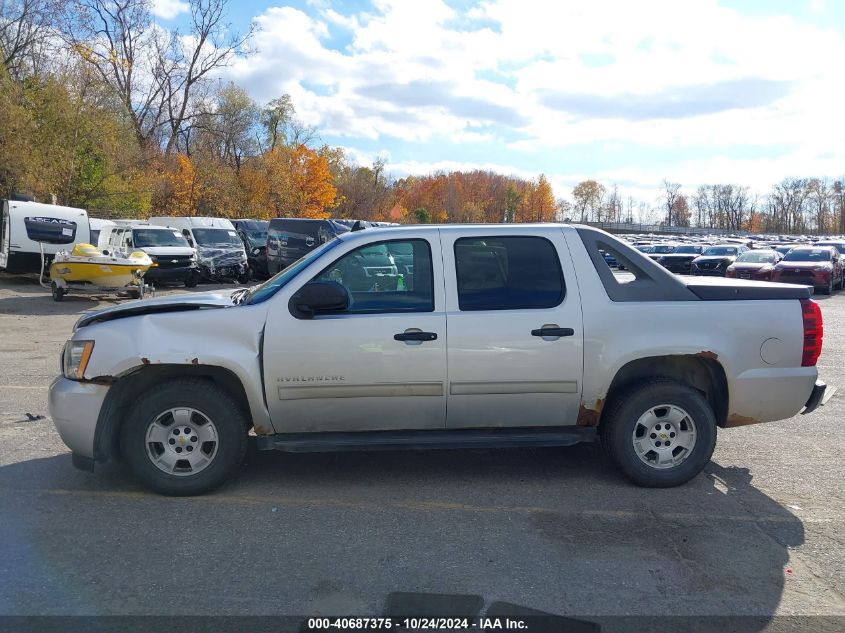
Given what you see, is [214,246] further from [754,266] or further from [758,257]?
[758,257]

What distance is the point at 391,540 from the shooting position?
168 inches

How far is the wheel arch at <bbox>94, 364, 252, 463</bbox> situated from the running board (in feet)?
1.25

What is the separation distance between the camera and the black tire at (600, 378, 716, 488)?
16.4ft

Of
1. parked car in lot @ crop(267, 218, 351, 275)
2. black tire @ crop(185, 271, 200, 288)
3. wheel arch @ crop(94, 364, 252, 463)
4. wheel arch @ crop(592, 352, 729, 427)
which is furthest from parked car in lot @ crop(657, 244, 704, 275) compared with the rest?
wheel arch @ crop(94, 364, 252, 463)

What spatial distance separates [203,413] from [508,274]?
7.67 ft

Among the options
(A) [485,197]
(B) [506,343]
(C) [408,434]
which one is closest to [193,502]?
(C) [408,434]

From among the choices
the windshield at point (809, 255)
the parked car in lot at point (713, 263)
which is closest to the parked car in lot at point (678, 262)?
the parked car in lot at point (713, 263)

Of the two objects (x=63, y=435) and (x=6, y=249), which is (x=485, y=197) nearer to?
(x=6, y=249)

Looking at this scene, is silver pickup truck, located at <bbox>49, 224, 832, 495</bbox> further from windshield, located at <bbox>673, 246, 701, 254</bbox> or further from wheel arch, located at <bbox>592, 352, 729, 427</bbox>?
windshield, located at <bbox>673, 246, 701, 254</bbox>

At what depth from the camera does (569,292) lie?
→ 16.5 ft

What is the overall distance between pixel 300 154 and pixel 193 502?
183ft

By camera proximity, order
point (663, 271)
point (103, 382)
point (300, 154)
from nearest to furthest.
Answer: point (103, 382) < point (663, 271) < point (300, 154)

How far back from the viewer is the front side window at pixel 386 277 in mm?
4938

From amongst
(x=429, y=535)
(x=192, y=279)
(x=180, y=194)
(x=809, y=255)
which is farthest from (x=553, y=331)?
(x=180, y=194)
